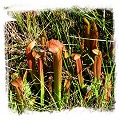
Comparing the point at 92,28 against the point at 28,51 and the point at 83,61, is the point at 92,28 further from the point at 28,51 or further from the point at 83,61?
the point at 28,51

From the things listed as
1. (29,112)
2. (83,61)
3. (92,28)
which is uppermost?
(92,28)

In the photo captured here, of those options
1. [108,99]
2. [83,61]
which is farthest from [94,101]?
[83,61]

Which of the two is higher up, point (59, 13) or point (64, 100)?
point (59, 13)

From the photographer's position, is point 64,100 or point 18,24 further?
point 18,24

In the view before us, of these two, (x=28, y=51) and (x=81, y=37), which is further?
(x=81, y=37)

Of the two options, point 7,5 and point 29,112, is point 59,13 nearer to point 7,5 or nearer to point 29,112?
point 7,5

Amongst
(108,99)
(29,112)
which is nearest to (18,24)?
(29,112)
